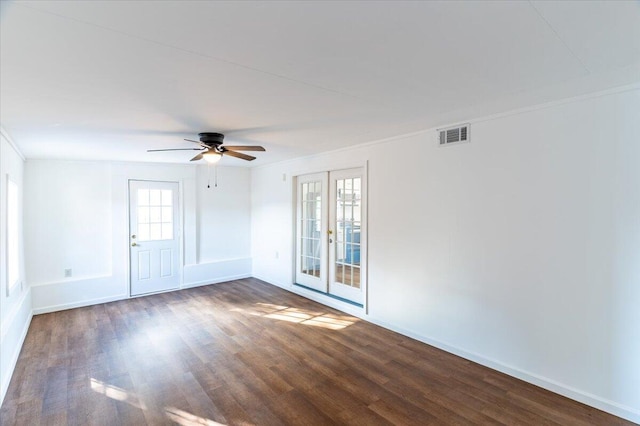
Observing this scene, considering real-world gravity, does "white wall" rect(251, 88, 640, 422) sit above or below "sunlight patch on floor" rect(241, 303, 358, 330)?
above

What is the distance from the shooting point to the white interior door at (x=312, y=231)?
5270 mm

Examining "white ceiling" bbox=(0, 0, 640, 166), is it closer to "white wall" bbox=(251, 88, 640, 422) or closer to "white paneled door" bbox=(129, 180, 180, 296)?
"white wall" bbox=(251, 88, 640, 422)

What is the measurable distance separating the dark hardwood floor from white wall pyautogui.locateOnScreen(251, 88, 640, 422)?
278 millimetres

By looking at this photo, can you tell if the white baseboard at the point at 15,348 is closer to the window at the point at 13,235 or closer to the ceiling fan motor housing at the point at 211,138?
the window at the point at 13,235

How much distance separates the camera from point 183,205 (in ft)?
20.1

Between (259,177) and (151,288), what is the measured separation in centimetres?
290

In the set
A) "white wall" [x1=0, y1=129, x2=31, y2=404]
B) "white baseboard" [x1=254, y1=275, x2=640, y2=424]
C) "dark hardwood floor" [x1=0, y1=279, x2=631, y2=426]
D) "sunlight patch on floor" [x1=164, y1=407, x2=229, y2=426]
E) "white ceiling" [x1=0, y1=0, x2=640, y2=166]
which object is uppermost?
"white ceiling" [x1=0, y1=0, x2=640, y2=166]

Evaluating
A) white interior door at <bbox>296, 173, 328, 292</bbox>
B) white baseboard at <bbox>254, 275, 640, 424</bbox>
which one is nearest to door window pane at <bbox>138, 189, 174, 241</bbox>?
white interior door at <bbox>296, 173, 328, 292</bbox>

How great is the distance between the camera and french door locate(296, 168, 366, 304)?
4.71 m

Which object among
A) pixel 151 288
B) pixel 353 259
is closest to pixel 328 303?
pixel 353 259

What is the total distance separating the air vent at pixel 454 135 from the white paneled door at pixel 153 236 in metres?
4.80

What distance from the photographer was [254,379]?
2979 millimetres

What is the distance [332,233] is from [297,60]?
3.51 metres

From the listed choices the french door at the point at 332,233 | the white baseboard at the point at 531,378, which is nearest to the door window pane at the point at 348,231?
the french door at the point at 332,233
